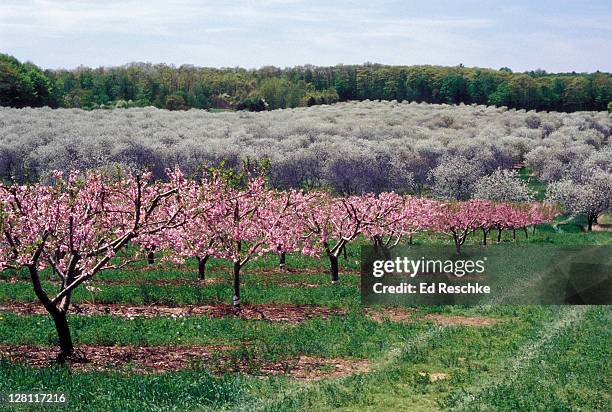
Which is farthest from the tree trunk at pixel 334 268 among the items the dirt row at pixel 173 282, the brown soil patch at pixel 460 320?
the brown soil patch at pixel 460 320

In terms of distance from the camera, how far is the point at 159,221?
21.6 meters

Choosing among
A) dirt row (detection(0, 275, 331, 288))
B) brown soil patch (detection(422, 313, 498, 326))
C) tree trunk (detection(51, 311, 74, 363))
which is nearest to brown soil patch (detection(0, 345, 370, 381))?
tree trunk (detection(51, 311, 74, 363))

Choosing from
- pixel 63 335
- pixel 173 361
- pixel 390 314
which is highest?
pixel 63 335

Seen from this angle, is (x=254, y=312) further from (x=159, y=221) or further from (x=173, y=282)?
(x=159, y=221)

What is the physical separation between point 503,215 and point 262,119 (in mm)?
80424

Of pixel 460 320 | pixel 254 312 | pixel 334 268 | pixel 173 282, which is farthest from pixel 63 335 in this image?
pixel 334 268

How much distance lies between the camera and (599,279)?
42.5 meters

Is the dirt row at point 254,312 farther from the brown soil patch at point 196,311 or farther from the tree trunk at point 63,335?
the tree trunk at point 63,335

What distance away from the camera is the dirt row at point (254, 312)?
28297mm

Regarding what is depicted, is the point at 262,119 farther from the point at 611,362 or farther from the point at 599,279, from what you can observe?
the point at 611,362

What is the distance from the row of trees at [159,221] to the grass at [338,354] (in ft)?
6.82

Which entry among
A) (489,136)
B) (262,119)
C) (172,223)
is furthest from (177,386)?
(262,119)

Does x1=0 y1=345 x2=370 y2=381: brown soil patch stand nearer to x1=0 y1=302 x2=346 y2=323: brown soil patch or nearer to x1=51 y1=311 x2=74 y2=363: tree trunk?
x1=51 y1=311 x2=74 y2=363: tree trunk

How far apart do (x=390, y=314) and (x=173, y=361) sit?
39.8 ft
